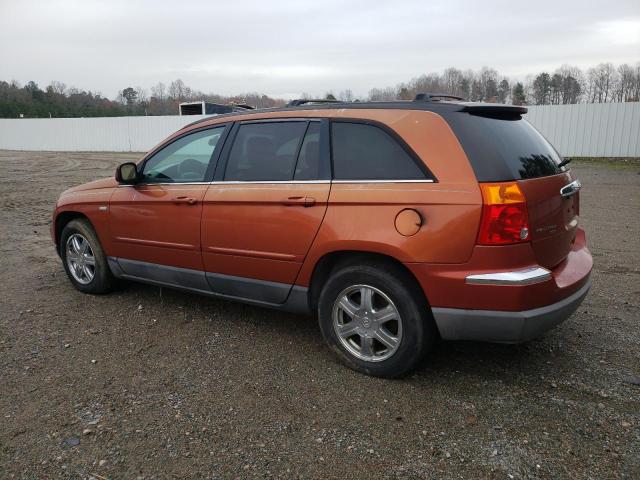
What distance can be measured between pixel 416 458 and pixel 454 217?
4.26 ft

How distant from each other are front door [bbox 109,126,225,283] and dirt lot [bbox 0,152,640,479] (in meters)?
0.52

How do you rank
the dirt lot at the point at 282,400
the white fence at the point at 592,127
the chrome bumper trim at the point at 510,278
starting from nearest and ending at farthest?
the dirt lot at the point at 282,400 → the chrome bumper trim at the point at 510,278 → the white fence at the point at 592,127

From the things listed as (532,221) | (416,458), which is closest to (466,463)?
(416,458)

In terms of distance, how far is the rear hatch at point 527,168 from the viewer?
115 inches

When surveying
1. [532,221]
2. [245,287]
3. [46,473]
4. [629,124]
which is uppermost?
[629,124]

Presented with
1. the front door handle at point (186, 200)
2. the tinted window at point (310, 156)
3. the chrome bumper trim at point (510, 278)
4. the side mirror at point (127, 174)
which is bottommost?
→ the chrome bumper trim at point (510, 278)

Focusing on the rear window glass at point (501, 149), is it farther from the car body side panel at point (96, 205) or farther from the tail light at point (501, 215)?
the car body side panel at point (96, 205)

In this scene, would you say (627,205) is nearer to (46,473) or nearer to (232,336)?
(232,336)

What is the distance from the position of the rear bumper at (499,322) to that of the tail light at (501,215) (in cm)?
42

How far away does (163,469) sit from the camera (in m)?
2.55

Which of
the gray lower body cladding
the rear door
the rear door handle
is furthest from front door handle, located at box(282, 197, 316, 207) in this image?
the rear door handle

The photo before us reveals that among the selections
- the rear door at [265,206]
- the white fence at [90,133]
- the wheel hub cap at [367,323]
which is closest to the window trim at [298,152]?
the rear door at [265,206]

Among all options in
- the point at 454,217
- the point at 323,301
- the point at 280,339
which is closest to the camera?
the point at 454,217

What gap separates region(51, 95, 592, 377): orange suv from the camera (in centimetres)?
290
